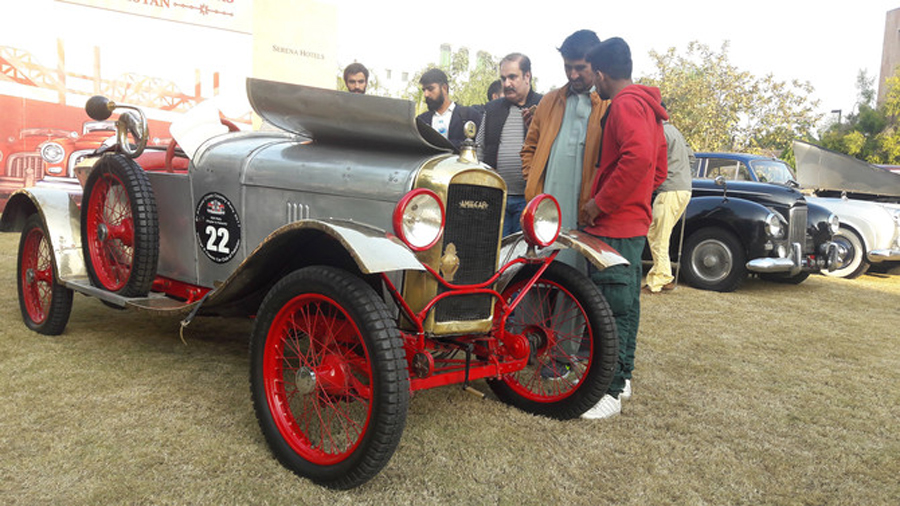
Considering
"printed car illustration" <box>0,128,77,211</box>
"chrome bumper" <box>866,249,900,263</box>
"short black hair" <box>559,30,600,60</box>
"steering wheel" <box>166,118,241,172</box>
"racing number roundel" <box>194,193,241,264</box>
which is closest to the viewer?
"racing number roundel" <box>194,193,241,264</box>

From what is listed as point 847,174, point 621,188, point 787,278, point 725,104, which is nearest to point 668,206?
point 787,278

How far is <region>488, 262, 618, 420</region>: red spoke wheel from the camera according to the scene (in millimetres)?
2781

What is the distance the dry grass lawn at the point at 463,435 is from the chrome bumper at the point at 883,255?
5.04m

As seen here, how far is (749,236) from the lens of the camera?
687 cm

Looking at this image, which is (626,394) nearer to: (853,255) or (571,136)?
(571,136)

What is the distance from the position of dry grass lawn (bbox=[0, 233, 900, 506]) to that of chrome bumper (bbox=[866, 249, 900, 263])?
5038 millimetres

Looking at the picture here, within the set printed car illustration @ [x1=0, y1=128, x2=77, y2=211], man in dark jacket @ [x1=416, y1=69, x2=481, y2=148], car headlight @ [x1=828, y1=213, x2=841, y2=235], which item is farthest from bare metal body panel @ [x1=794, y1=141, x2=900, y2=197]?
printed car illustration @ [x1=0, y1=128, x2=77, y2=211]

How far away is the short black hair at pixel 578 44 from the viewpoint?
3.27 metres

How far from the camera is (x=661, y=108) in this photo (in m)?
3.05

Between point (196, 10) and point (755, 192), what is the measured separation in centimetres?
1199

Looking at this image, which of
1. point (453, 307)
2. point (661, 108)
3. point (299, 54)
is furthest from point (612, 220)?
point (299, 54)

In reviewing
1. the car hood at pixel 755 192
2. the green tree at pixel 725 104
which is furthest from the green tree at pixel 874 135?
the car hood at pixel 755 192

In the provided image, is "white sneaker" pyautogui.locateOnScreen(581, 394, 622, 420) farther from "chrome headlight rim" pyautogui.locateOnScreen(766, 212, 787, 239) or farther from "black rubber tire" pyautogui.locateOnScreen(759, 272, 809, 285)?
"black rubber tire" pyautogui.locateOnScreen(759, 272, 809, 285)

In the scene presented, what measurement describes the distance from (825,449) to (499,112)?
2.66m
